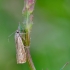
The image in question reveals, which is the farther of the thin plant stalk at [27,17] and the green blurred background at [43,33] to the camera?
the green blurred background at [43,33]

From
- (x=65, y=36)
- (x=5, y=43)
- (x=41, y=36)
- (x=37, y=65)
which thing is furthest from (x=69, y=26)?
(x=5, y=43)

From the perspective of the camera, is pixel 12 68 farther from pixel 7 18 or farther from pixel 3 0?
pixel 3 0

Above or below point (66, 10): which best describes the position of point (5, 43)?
below

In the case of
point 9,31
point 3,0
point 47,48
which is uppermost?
point 3,0

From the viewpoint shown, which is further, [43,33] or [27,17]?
[43,33]

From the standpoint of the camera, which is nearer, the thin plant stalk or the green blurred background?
the thin plant stalk

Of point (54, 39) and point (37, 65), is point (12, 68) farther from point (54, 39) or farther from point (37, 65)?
point (54, 39)

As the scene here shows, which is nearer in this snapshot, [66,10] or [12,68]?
[66,10]
